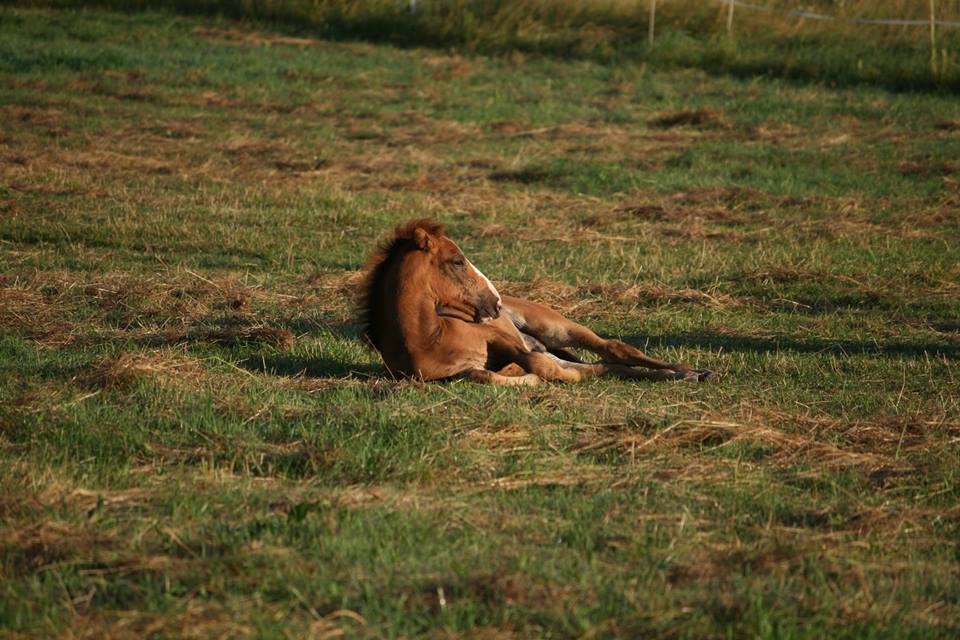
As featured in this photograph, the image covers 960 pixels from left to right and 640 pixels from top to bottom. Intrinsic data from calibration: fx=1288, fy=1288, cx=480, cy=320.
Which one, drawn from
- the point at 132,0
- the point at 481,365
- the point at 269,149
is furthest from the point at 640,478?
the point at 132,0

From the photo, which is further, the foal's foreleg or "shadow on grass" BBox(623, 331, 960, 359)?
"shadow on grass" BBox(623, 331, 960, 359)

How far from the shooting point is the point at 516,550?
5.30m

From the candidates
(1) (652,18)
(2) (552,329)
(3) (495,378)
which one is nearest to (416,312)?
(3) (495,378)

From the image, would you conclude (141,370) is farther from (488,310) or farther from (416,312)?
(488,310)

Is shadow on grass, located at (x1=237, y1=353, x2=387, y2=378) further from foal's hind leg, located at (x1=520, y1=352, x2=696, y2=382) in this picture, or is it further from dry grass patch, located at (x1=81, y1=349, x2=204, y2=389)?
foal's hind leg, located at (x1=520, y1=352, x2=696, y2=382)

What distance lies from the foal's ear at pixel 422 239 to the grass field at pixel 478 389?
90 centimetres

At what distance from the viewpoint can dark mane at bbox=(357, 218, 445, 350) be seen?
843 centimetres

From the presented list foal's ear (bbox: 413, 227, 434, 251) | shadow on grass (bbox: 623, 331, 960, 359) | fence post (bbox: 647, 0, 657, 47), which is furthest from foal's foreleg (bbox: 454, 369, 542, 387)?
fence post (bbox: 647, 0, 657, 47)

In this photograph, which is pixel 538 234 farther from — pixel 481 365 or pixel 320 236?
pixel 481 365

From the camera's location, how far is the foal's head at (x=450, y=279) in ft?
27.8

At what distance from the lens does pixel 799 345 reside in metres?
9.51

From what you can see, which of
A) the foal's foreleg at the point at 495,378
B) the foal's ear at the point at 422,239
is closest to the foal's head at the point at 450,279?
the foal's ear at the point at 422,239

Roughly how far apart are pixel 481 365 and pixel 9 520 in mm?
3738

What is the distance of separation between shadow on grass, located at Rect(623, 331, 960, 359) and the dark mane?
207 cm
